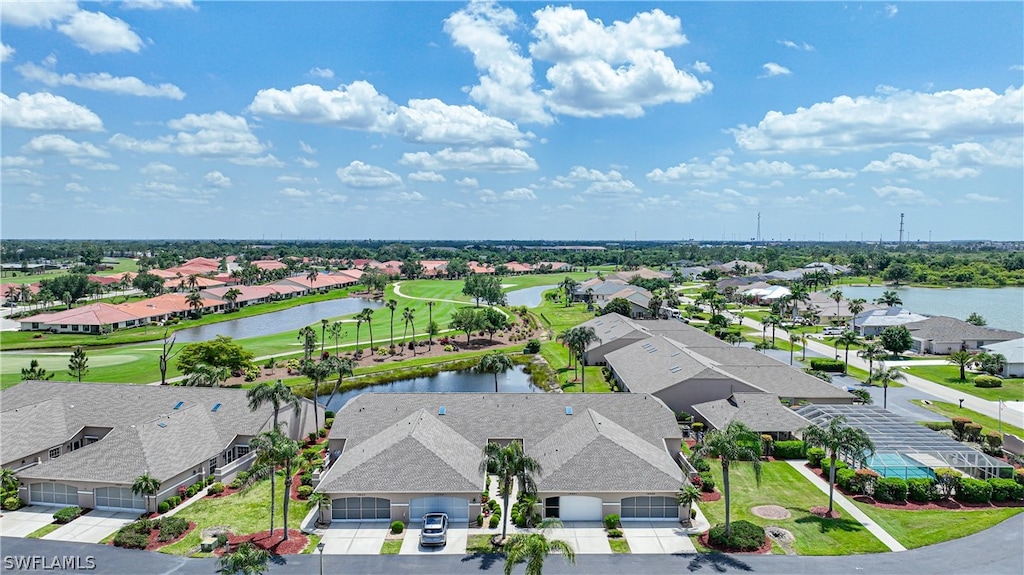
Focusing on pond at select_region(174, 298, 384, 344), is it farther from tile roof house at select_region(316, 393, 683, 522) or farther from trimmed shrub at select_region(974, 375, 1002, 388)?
trimmed shrub at select_region(974, 375, 1002, 388)

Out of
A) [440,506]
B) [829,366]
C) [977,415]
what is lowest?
[440,506]

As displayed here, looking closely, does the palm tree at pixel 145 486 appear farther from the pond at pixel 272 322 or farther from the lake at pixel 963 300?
the lake at pixel 963 300

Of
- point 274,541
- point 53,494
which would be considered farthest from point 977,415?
point 53,494

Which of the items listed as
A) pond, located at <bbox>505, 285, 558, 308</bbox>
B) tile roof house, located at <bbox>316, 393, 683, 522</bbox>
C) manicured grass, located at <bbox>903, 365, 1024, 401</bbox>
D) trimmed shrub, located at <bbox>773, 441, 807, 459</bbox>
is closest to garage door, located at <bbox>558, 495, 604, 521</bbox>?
tile roof house, located at <bbox>316, 393, 683, 522</bbox>

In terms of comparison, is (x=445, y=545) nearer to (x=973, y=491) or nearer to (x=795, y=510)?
(x=795, y=510)

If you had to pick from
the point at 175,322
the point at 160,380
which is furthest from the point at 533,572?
the point at 175,322

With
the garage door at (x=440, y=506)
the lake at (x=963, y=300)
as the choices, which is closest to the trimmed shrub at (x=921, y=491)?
the garage door at (x=440, y=506)
